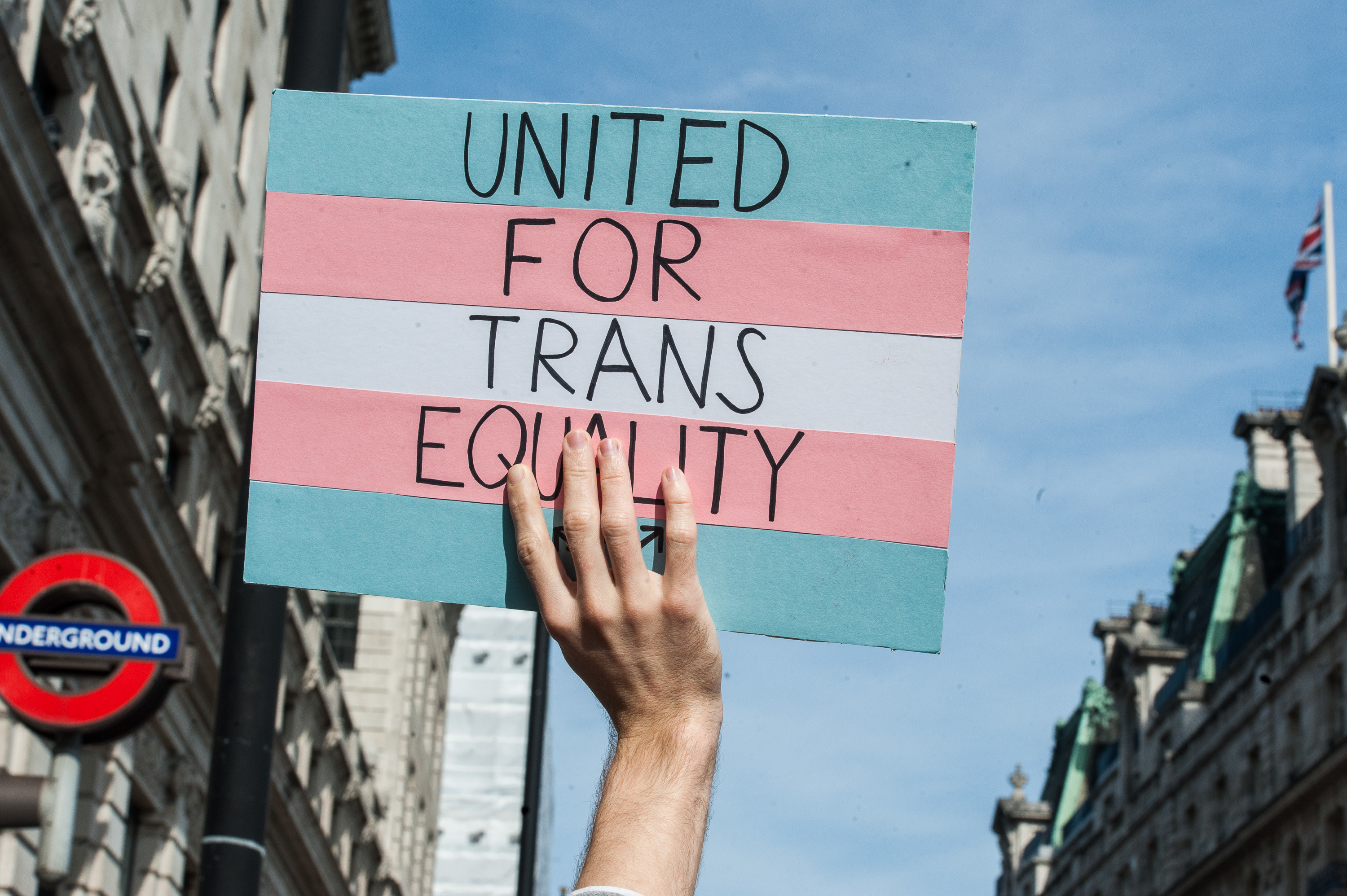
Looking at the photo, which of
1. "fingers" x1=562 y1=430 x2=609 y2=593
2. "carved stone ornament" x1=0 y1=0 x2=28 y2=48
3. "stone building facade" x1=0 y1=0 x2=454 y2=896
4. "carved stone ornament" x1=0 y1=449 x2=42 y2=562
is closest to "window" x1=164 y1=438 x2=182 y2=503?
"stone building facade" x1=0 y1=0 x2=454 y2=896

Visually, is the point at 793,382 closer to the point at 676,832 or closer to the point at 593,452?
the point at 593,452

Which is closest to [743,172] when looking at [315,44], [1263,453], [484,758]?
[315,44]

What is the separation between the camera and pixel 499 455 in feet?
10.7

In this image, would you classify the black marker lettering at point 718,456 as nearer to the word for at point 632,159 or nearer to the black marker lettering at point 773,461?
the black marker lettering at point 773,461

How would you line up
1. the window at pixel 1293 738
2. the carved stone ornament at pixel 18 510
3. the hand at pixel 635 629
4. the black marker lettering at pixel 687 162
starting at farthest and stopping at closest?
the window at pixel 1293 738 → the carved stone ornament at pixel 18 510 → the black marker lettering at pixel 687 162 → the hand at pixel 635 629

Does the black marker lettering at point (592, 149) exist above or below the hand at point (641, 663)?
above

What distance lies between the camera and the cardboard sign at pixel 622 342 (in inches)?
126

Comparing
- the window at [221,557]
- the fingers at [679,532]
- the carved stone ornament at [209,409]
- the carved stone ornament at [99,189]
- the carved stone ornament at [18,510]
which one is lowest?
the fingers at [679,532]

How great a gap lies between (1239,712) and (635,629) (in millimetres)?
54107

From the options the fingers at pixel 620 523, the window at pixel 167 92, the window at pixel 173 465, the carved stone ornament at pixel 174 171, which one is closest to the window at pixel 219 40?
the window at pixel 167 92

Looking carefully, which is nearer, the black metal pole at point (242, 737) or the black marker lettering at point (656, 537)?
the black marker lettering at point (656, 537)

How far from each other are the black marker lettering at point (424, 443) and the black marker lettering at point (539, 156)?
484mm

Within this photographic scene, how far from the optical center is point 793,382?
10.8 ft

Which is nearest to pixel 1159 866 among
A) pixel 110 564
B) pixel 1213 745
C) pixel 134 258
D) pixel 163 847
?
→ pixel 1213 745
